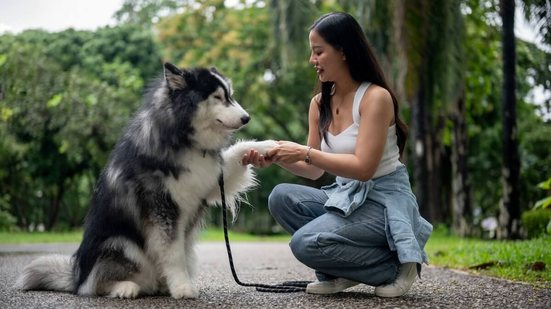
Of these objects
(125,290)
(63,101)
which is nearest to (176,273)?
(125,290)

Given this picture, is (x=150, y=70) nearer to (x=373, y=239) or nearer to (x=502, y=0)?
(x=502, y=0)

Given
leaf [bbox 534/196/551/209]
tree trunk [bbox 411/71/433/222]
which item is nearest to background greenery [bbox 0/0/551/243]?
tree trunk [bbox 411/71/433/222]

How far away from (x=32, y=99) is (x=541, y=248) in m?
12.9

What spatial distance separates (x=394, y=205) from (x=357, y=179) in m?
0.28

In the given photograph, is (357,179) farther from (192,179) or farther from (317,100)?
(192,179)

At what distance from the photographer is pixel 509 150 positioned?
11.3 metres

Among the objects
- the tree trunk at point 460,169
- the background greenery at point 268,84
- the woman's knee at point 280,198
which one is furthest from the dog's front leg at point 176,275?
the tree trunk at point 460,169

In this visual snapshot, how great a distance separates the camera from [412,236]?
3.88 meters

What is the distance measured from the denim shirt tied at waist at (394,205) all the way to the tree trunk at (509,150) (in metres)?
7.72

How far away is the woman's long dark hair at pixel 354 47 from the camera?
4.03 m

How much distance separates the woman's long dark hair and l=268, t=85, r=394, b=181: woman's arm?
143 millimetres

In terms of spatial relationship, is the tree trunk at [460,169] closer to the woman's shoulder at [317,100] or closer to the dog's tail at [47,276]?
the woman's shoulder at [317,100]

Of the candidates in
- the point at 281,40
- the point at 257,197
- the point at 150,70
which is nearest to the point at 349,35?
the point at 281,40

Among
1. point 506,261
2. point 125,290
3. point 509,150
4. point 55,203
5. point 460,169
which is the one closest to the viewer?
point 125,290
